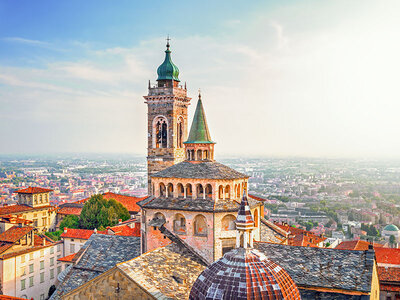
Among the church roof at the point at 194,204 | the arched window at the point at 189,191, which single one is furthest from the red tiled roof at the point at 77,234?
the arched window at the point at 189,191

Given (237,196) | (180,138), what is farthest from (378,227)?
(237,196)

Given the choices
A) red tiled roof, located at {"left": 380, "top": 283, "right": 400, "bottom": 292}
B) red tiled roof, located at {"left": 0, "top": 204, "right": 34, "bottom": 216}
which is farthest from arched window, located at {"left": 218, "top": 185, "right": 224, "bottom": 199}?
red tiled roof, located at {"left": 0, "top": 204, "right": 34, "bottom": 216}

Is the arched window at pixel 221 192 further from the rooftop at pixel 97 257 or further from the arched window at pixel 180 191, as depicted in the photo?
the rooftop at pixel 97 257

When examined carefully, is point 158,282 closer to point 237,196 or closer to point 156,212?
point 156,212

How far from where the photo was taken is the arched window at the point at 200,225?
2694 centimetres

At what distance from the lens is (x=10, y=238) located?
49219mm

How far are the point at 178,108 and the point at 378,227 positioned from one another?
7924cm

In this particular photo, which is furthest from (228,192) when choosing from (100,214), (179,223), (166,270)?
(100,214)

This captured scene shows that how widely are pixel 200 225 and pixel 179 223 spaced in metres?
1.69

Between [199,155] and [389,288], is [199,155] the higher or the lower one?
the higher one

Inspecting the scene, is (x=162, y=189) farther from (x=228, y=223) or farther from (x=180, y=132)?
(x=180, y=132)

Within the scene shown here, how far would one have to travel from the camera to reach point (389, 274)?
38312 millimetres

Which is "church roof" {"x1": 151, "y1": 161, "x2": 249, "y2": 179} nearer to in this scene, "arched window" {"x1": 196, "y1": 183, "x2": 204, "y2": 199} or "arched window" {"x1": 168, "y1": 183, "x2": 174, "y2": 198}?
"arched window" {"x1": 196, "y1": 183, "x2": 204, "y2": 199}

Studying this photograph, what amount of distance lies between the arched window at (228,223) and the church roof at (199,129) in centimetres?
709
